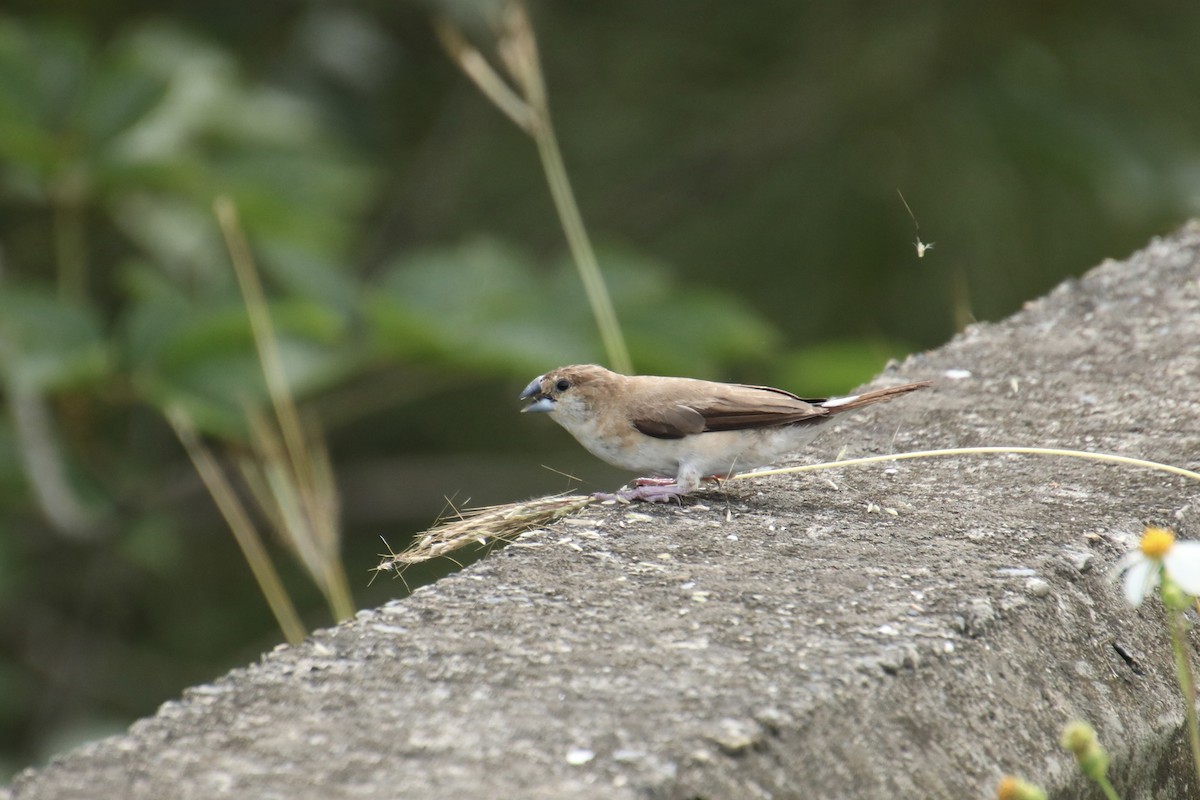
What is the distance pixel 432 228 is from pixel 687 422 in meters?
4.60

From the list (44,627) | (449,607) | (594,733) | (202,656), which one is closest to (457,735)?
(594,733)

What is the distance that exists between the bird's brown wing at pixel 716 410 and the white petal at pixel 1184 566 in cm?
111

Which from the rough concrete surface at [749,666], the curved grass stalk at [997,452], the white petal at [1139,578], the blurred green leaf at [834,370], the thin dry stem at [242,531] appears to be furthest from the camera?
the blurred green leaf at [834,370]

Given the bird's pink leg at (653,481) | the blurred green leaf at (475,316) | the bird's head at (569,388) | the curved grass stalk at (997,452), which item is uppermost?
the blurred green leaf at (475,316)


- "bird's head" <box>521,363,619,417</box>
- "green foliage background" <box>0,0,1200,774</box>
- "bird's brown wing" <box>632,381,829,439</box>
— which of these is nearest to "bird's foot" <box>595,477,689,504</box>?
"bird's brown wing" <box>632,381,829,439</box>

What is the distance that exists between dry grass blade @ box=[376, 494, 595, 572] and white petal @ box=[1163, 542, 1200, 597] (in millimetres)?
1034

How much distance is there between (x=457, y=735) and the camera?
1.59m

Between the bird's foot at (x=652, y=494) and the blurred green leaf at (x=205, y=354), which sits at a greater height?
the blurred green leaf at (x=205, y=354)

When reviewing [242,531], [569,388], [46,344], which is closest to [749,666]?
[569,388]

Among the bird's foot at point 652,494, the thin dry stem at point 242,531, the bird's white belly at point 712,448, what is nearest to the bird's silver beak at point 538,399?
the bird's white belly at point 712,448

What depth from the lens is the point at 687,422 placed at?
2.80 m

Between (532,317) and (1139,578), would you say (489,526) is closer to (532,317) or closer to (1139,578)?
(1139,578)

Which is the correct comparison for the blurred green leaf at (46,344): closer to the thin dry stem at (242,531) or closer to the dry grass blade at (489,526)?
the thin dry stem at (242,531)

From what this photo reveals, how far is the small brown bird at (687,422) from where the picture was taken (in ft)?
9.02
